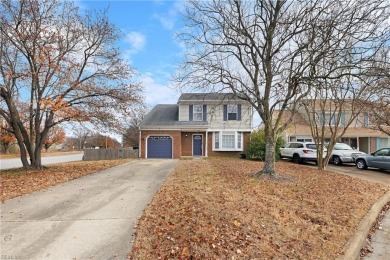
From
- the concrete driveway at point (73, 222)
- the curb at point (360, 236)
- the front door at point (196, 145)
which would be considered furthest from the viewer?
the front door at point (196, 145)

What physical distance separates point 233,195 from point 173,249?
12.5ft

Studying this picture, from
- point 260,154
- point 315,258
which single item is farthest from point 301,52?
point 260,154

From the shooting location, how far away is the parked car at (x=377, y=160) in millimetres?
16527

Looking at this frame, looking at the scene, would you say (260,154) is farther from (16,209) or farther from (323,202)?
(16,209)

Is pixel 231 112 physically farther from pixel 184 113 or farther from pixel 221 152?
pixel 184 113

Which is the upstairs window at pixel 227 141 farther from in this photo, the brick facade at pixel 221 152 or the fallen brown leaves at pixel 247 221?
the fallen brown leaves at pixel 247 221

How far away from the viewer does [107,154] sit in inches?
1131

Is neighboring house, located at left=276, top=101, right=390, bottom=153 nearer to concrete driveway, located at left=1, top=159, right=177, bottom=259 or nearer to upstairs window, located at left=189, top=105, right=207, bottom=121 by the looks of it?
upstairs window, located at left=189, top=105, right=207, bottom=121

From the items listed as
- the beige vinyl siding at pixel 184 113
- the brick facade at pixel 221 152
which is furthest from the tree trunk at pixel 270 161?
the beige vinyl siding at pixel 184 113

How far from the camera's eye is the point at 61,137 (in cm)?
6519

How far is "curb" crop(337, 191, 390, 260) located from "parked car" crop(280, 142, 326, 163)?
1324cm

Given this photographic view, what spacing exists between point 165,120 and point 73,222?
806 inches

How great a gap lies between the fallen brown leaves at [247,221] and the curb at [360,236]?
0.42 feet

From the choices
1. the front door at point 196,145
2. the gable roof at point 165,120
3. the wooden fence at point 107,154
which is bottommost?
the wooden fence at point 107,154
